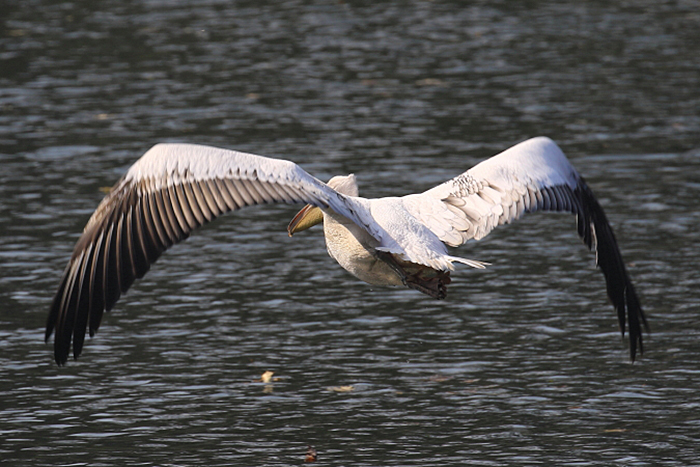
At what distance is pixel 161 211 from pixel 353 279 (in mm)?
3938

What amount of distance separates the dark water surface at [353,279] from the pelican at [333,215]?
2.46 ft

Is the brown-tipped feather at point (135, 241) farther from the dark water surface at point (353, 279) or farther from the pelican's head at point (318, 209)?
the pelican's head at point (318, 209)

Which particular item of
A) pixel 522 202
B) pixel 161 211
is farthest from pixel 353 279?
pixel 161 211

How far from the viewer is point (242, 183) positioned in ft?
24.8

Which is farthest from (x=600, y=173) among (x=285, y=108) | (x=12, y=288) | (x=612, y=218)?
(x=12, y=288)

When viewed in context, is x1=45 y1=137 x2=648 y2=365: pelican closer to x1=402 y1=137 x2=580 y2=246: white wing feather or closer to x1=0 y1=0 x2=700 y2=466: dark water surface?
x1=402 y1=137 x2=580 y2=246: white wing feather

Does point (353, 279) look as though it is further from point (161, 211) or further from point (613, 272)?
point (161, 211)

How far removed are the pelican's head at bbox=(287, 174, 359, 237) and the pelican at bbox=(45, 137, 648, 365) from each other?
0.05ft

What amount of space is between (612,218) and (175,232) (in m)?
5.95

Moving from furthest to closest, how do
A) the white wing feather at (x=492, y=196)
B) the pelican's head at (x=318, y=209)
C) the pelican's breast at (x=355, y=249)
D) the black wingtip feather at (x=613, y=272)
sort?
1. the pelican's head at (x=318, y=209)
2. the black wingtip feather at (x=613, y=272)
3. the pelican's breast at (x=355, y=249)
4. the white wing feather at (x=492, y=196)

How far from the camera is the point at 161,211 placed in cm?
762

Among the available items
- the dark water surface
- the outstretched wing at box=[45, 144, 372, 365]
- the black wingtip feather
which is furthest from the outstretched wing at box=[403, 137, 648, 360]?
the outstretched wing at box=[45, 144, 372, 365]

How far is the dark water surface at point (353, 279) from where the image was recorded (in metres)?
8.12

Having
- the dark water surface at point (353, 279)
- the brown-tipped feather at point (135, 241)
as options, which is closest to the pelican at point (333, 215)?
the brown-tipped feather at point (135, 241)
